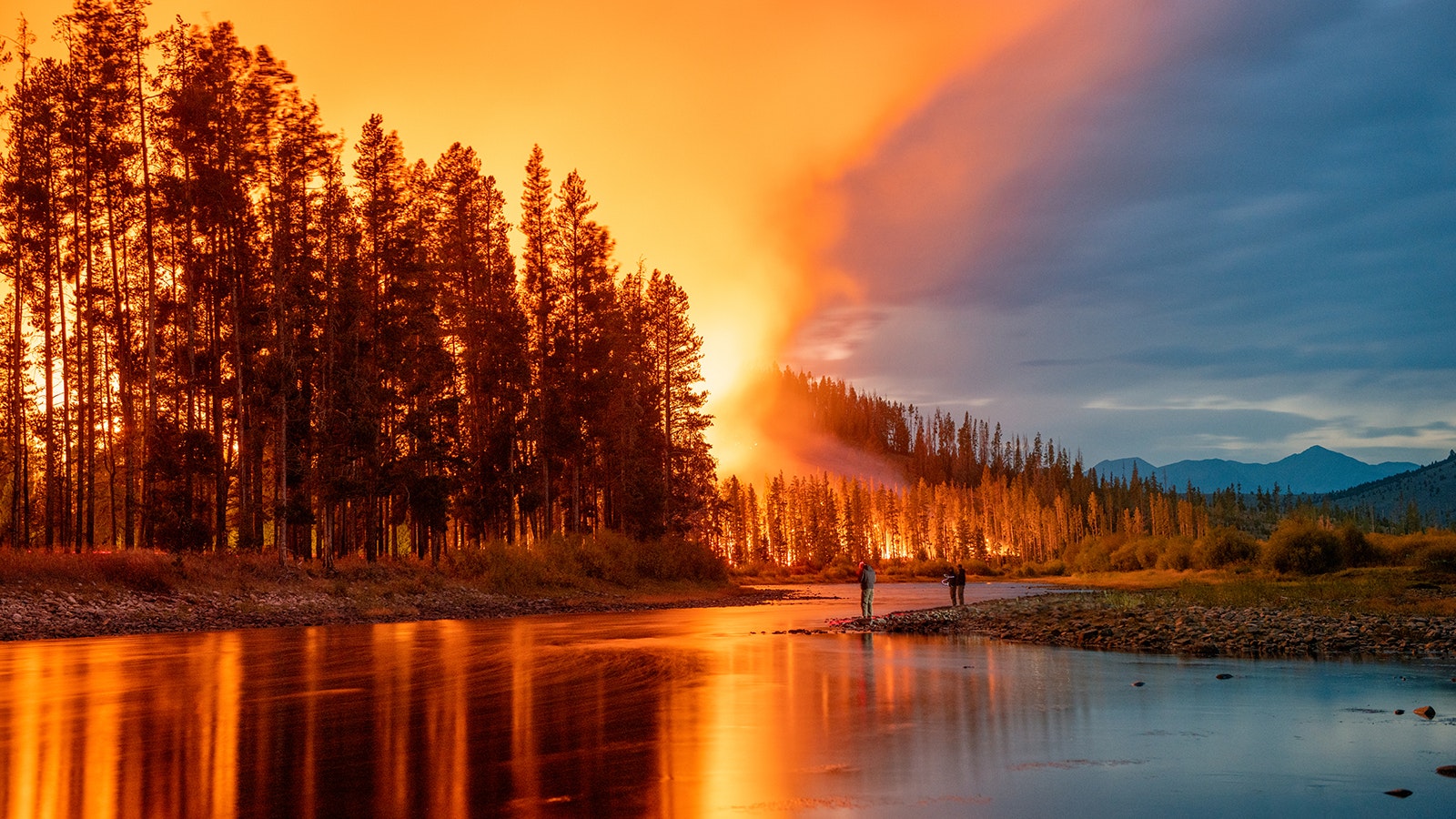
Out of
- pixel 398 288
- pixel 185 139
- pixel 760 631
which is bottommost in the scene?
pixel 760 631

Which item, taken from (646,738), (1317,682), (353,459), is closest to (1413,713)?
(1317,682)

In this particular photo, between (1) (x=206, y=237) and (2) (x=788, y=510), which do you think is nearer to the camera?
(1) (x=206, y=237)

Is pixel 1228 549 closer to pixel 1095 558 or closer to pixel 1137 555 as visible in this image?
pixel 1137 555

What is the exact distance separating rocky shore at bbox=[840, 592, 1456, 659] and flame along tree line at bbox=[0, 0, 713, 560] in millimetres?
29275

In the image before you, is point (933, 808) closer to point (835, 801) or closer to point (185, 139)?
point (835, 801)

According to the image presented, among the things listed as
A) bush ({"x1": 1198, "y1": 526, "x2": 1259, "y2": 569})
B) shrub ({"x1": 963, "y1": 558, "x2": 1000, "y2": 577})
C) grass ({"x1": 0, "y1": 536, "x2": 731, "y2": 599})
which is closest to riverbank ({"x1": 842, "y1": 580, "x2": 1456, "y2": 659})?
grass ({"x1": 0, "y1": 536, "x2": 731, "y2": 599})

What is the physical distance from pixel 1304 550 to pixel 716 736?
219ft

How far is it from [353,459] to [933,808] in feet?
157

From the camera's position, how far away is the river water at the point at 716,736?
32.7 feet

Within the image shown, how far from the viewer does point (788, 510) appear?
200m

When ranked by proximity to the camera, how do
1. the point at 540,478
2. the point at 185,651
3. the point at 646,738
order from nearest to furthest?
the point at 646,738
the point at 185,651
the point at 540,478

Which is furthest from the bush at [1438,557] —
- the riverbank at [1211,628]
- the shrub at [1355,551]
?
the riverbank at [1211,628]

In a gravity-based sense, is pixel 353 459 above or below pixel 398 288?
below

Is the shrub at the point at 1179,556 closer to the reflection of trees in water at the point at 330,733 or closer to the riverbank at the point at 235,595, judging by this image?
the riverbank at the point at 235,595
